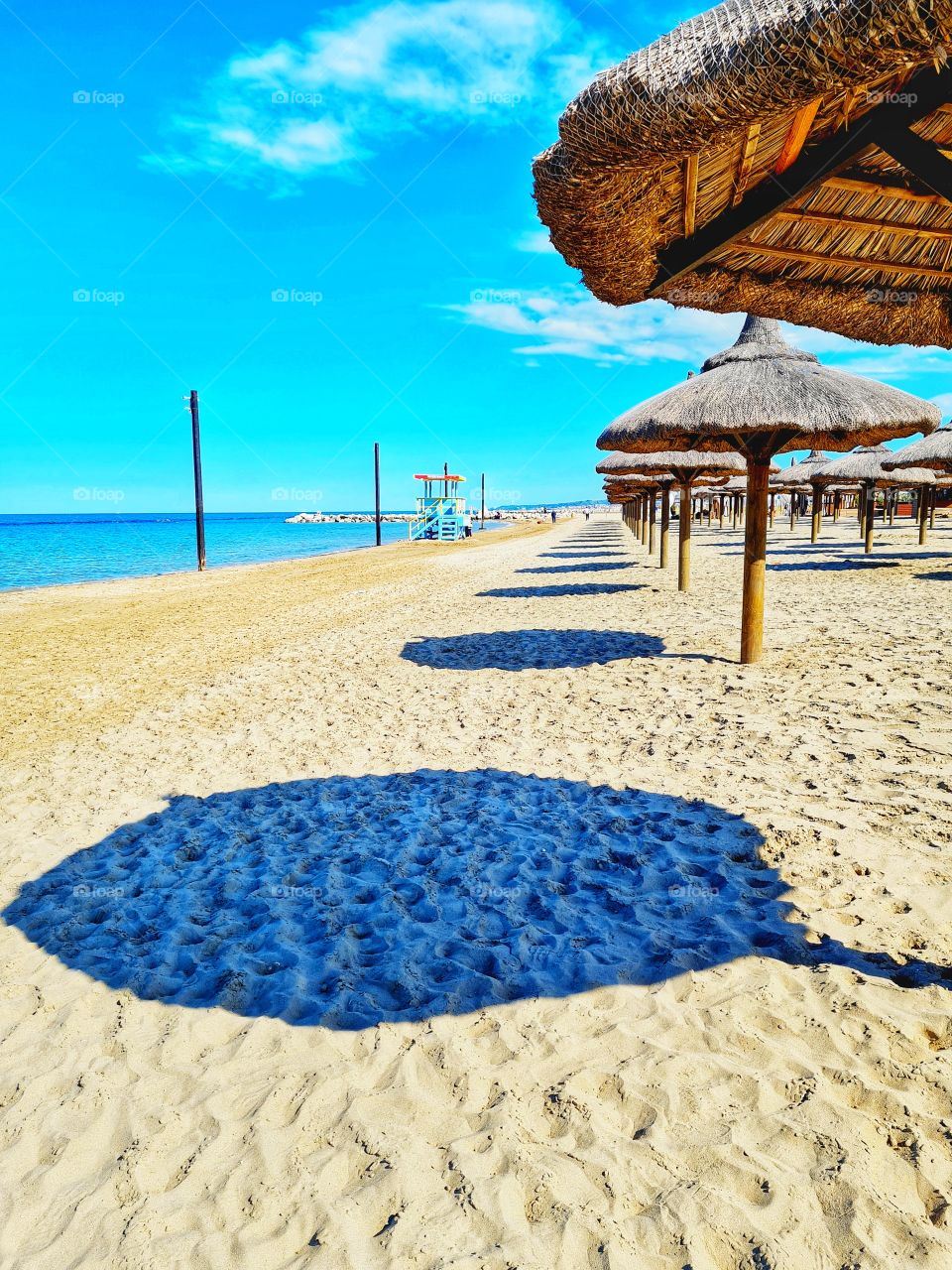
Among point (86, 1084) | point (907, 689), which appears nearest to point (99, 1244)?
point (86, 1084)

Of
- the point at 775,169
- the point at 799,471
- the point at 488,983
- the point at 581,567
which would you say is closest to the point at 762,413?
the point at 775,169

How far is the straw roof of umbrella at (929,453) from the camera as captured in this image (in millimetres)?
13352

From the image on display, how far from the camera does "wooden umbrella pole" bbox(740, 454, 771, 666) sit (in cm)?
659

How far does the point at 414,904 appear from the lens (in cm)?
296

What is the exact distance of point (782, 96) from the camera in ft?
5.31

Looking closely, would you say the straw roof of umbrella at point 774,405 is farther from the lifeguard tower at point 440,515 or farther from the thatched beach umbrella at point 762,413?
the lifeguard tower at point 440,515

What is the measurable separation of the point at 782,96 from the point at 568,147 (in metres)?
0.65

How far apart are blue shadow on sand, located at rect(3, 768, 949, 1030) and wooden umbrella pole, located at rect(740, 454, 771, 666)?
3.39m

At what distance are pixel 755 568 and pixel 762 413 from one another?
4.85 feet

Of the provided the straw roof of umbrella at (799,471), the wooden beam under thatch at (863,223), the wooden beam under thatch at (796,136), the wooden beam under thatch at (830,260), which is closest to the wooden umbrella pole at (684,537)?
the wooden beam under thatch at (830,260)

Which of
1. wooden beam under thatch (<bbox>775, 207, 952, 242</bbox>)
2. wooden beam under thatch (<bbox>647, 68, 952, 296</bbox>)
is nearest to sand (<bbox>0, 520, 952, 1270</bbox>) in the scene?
wooden beam under thatch (<bbox>647, 68, 952, 296</bbox>)

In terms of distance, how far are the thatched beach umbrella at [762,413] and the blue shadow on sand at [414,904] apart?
3785 millimetres

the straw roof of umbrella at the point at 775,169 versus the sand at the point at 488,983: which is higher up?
the straw roof of umbrella at the point at 775,169

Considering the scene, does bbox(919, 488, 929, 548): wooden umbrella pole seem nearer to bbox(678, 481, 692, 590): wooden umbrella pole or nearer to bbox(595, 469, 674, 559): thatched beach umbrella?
bbox(595, 469, 674, 559): thatched beach umbrella
